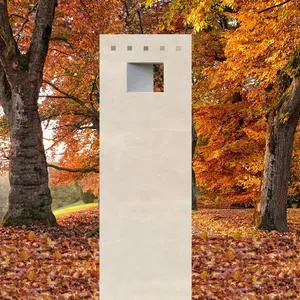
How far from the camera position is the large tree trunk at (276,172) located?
11.0m

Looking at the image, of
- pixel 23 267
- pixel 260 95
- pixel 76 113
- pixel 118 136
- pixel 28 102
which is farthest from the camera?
pixel 76 113

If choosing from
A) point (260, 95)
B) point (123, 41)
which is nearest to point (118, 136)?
point (123, 41)

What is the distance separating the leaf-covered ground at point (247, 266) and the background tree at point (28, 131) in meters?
3.36

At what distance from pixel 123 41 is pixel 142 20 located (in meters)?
11.9

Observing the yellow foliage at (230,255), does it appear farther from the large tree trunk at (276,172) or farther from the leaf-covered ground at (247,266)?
the large tree trunk at (276,172)

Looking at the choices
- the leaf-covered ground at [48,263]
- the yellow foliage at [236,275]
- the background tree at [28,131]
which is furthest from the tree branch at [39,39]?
the yellow foliage at [236,275]

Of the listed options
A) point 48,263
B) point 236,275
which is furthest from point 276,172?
point 48,263

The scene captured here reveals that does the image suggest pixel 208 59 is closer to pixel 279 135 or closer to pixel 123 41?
pixel 279 135

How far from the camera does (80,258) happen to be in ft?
26.1

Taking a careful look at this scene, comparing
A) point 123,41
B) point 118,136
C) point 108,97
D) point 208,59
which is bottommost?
point 118,136

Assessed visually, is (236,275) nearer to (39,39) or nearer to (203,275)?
(203,275)

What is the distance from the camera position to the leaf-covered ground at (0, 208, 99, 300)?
6.45 m

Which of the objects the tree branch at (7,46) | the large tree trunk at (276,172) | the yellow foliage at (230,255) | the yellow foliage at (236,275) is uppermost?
the tree branch at (7,46)

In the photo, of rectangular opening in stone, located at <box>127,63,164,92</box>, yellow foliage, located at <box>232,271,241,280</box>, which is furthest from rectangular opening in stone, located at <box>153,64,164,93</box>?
rectangular opening in stone, located at <box>127,63,164,92</box>
